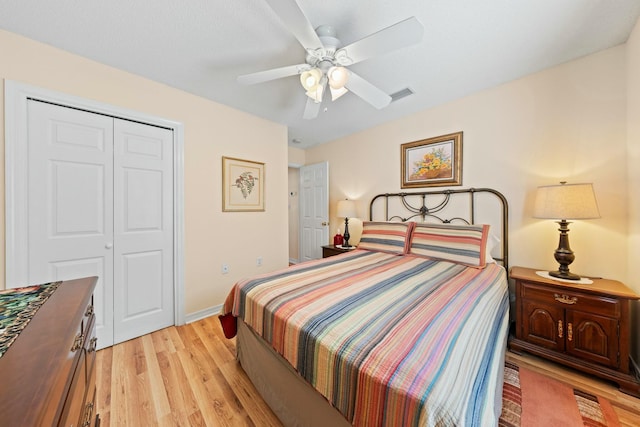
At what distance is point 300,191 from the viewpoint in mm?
4594

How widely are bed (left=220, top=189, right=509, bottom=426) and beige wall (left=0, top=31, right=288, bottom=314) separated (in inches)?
44.3

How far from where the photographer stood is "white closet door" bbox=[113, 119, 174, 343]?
2.12 m

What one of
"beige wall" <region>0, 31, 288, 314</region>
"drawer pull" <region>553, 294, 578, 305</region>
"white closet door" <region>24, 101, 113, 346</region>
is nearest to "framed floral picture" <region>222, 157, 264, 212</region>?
"beige wall" <region>0, 31, 288, 314</region>

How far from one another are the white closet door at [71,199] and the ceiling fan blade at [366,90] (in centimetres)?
215

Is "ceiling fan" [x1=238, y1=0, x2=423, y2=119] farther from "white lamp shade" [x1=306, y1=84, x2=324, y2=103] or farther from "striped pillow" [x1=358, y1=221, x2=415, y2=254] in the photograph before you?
"striped pillow" [x1=358, y1=221, x2=415, y2=254]

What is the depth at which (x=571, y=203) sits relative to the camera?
5.61ft

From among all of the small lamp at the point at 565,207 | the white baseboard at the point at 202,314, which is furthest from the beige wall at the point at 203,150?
the small lamp at the point at 565,207

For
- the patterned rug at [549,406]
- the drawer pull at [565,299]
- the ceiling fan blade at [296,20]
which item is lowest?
the patterned rug at [549,406]

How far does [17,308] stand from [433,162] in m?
3.32

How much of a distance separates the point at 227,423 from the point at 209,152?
8.06 ft

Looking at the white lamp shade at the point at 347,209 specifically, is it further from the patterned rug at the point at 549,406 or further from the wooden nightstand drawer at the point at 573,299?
the patterned rug at the point at 549,406

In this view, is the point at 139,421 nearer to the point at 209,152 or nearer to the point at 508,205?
the point at 209,152

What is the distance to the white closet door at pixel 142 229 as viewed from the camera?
83.4 inches

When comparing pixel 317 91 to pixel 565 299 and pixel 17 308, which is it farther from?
pixel 565 299
